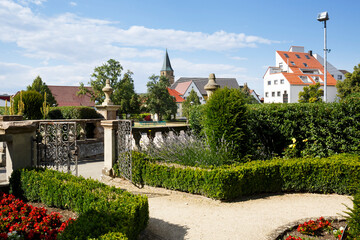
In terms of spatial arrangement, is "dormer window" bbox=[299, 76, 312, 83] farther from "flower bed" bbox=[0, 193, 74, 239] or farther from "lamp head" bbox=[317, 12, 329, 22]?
"flower bed" bbox=[0, 193, 74, 239]

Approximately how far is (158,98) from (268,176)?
161 feet

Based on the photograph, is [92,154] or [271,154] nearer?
[271,154]

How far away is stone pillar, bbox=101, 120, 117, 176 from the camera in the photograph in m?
7.63

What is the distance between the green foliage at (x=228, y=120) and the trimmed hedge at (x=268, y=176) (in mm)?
854

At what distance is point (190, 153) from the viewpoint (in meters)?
7.30

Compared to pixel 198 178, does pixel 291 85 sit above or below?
above

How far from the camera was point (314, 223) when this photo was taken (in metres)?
4.48

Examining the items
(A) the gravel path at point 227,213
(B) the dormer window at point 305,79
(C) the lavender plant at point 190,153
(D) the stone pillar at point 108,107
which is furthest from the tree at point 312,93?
(A) the gravel path at point 227,213

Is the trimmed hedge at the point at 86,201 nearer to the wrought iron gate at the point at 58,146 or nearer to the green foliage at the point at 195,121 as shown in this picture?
the wrought iron gate at the point at 58,146

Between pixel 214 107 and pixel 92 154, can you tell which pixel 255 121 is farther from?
pixel 92 154

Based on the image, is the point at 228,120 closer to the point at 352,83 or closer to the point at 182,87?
the point at 352,83

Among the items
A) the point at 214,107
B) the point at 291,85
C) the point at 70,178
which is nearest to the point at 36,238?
the point at 70,178

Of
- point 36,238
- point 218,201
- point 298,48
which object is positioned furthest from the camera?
point 298,48

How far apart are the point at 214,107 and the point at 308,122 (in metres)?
3.03
